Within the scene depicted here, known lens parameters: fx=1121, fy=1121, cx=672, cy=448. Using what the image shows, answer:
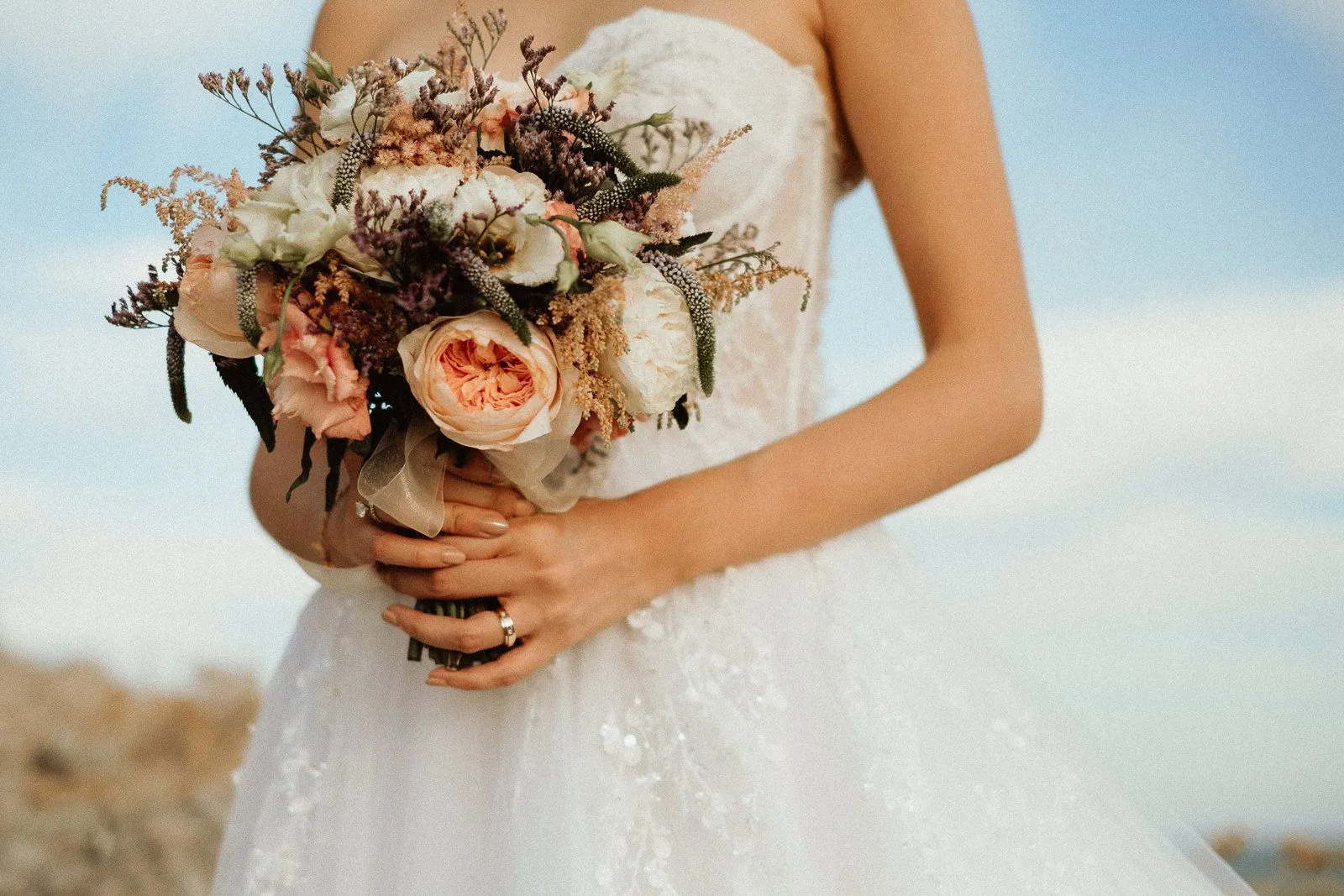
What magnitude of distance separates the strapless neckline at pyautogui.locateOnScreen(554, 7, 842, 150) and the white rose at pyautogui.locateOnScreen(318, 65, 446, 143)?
0.69 m

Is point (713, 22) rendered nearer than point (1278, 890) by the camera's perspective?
Yes

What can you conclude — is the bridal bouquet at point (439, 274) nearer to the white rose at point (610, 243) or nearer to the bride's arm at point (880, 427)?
the white rose at point (610, 243)

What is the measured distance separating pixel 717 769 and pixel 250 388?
0.73 meters

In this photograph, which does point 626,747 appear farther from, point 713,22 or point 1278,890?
point 1278,890

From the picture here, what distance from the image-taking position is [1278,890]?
16.2 feet

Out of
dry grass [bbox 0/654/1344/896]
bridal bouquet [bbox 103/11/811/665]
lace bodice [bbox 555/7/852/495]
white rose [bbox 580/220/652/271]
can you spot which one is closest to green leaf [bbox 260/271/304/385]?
bridal bouquet [bbox 103/11/811/665]

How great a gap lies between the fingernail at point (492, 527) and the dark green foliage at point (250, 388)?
270mm

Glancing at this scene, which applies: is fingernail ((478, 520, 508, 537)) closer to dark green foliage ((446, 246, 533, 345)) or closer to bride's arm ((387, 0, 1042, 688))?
bride's arm ((387, 0, 1042, 688))

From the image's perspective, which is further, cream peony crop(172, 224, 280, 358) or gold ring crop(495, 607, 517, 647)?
gold ring crop(495, 607, 517, 647)

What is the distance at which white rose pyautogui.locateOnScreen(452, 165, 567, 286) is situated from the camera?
1160 millimetres

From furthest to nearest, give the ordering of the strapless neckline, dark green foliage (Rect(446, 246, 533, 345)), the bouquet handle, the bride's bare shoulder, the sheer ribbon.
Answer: the bride's bare shoulder < the strapless neckline < the bouquet handle < the sheer ribbon < dark green foliage (Rect(446, 246, 533, 345))

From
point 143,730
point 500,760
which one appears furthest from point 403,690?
point 143,730

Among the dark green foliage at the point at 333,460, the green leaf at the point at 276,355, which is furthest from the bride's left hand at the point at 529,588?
the green leaf at the point at 276,355

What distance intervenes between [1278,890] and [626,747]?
4726 millimetres
